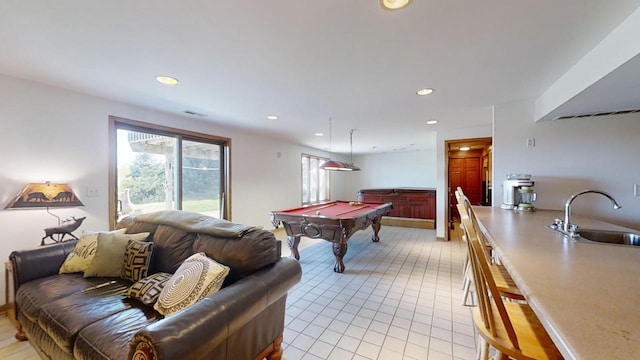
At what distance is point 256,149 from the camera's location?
531cm

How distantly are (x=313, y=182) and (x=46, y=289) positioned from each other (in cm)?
634

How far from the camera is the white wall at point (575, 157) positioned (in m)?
2.69

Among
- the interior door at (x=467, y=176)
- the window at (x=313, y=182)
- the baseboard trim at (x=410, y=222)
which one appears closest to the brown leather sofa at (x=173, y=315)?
the window at (x=313, y=182)

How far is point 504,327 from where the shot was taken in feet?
3.33

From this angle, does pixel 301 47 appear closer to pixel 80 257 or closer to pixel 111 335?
pixel 111 335

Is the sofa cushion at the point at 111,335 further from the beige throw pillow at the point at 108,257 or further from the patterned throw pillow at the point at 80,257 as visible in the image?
the patterned throw pillow at the point at 80,257

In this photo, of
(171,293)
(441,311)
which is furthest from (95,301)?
(441,311)

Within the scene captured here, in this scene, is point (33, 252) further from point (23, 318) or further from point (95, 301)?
point (95, 301)

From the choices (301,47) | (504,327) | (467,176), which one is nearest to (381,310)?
(504,327)

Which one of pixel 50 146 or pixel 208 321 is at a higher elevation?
pixel 50 146

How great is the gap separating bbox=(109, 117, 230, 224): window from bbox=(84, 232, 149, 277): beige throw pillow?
47.5 inches

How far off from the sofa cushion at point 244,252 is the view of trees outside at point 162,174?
2258 mm

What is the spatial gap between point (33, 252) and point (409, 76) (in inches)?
143

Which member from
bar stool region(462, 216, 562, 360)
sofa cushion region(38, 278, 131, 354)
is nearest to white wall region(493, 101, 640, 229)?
bar stool region(462, 216, 562, 360)
